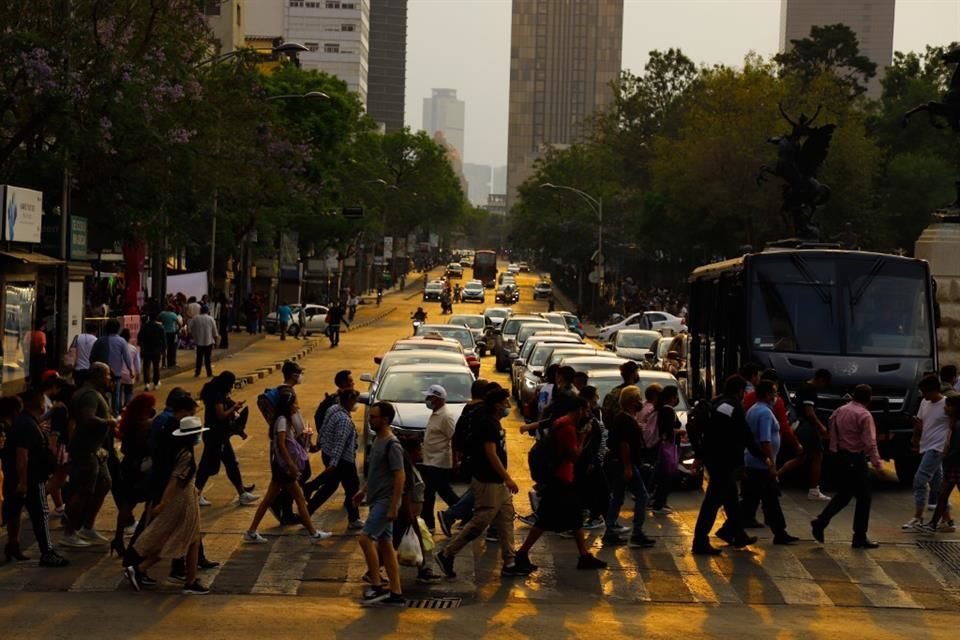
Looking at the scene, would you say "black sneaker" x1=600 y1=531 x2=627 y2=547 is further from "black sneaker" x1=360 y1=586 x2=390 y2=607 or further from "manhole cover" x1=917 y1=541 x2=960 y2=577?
"black sneaker" x1=360 y1=586 x2=390 y2=607

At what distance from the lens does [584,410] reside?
14.5 m

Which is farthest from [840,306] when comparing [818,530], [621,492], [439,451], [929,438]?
[439,451]

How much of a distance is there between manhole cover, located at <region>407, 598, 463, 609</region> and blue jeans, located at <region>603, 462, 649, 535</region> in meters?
3.01

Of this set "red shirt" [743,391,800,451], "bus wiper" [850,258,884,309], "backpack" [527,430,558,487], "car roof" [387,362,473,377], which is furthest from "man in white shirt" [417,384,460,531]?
"bus wiper" [850,258,884,309]

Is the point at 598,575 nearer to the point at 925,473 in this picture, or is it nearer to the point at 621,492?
the point at 621,492

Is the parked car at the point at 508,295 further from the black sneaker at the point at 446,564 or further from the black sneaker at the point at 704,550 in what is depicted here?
the black sneaker at the point at 446,564

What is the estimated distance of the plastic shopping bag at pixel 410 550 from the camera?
43.6ft

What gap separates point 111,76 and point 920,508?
18324 mm

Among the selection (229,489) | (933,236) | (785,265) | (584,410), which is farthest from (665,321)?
(584,410)

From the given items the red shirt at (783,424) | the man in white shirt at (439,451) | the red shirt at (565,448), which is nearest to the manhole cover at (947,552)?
the red shirt at (783,424)

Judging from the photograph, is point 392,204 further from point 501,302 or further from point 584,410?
point 584,410

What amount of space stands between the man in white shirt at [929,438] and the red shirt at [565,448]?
471cm

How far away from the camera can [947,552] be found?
15891mm

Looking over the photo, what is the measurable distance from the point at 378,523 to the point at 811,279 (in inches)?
407
